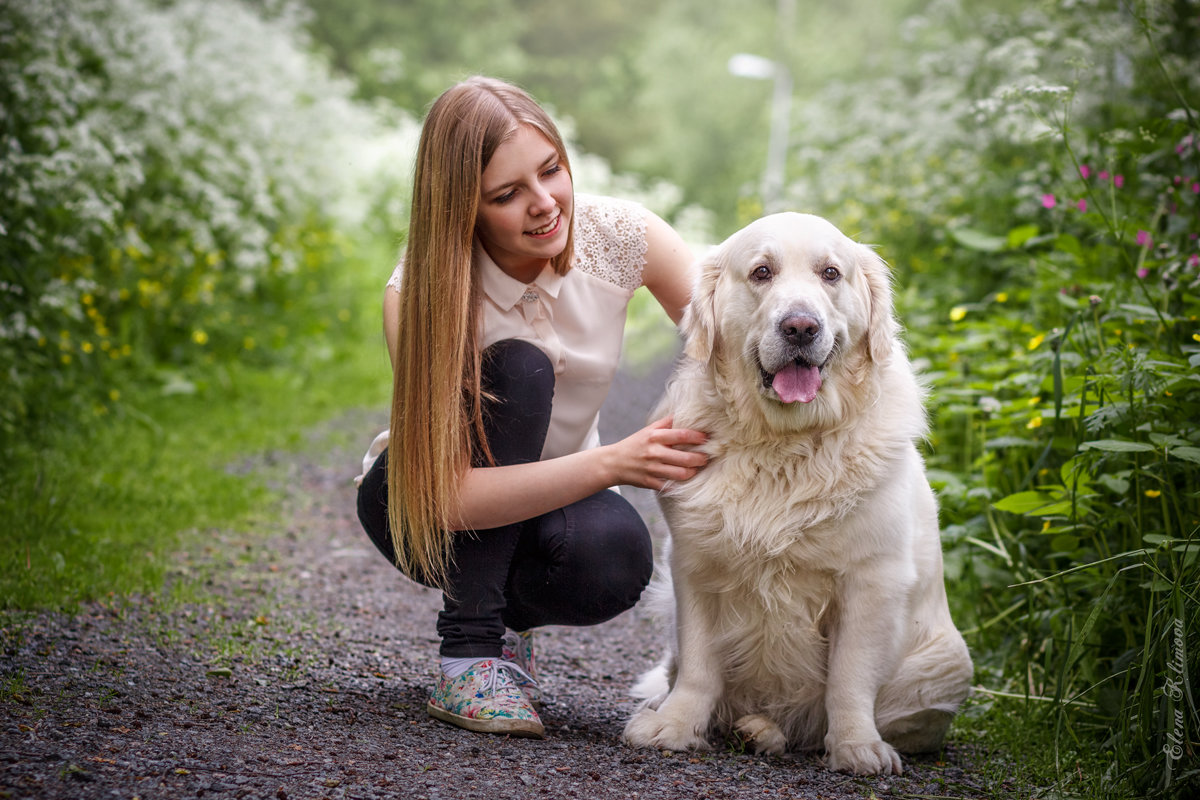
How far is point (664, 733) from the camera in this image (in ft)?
7.72

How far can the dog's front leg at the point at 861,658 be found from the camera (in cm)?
229

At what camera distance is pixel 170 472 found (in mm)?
4508

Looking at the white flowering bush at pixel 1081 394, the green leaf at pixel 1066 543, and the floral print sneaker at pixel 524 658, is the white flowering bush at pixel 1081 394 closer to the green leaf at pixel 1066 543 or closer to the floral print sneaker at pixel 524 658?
the green leaf at pixel 1066 543

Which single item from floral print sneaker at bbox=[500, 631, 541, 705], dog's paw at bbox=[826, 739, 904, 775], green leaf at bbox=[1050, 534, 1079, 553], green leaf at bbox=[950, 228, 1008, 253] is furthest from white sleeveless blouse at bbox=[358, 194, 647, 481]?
green leaf at bbox=[950, 228, 1008, 253]

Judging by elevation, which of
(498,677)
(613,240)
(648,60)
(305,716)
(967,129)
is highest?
(648,60)

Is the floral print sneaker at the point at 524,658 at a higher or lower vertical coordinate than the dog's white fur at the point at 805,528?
lower

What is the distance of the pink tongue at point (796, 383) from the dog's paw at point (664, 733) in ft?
2.60

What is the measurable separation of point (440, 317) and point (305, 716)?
0.97 m

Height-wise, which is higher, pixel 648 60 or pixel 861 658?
pixel 648 60

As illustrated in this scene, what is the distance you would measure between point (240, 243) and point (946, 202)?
4.51m

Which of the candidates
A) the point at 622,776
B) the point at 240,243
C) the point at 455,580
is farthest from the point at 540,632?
the point at 240,243

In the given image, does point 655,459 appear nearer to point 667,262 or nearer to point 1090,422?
point 667,262
